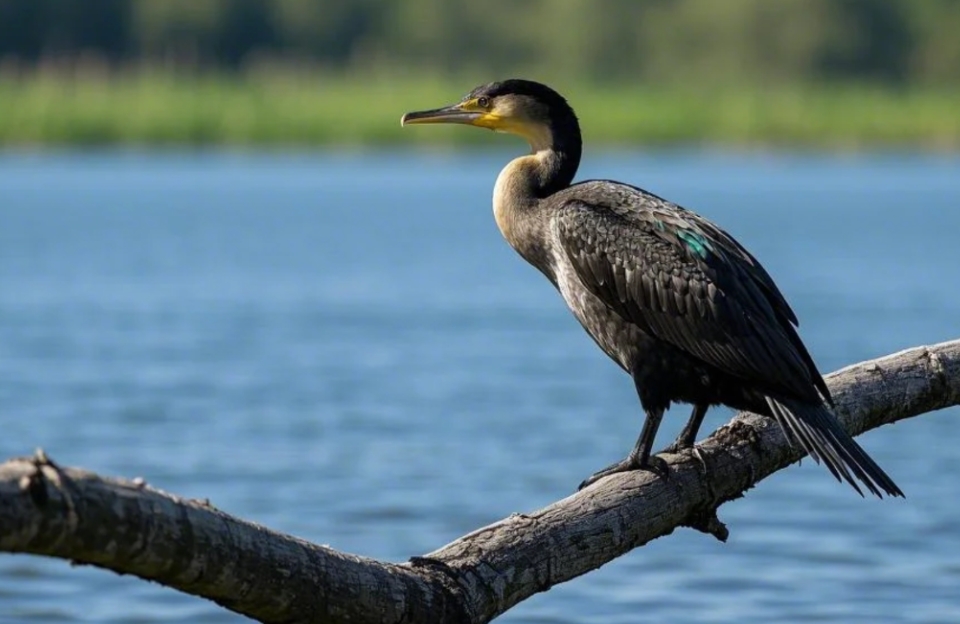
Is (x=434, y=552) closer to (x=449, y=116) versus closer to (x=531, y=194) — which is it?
(x=531, y=194)

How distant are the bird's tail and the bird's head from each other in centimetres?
139

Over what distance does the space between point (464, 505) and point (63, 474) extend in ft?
22.9

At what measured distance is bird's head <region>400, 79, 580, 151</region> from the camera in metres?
6.16

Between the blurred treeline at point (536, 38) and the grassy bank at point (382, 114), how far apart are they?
252 inches

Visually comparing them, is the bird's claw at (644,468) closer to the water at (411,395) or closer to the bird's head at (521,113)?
the bird's head at (521,113)

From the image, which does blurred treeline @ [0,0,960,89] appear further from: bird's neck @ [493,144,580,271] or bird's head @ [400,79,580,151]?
bird's neck @ [493,144,580,271]

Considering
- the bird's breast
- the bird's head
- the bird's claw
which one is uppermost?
the bird's head

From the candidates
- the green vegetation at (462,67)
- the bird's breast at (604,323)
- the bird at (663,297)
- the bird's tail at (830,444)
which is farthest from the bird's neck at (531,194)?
the green vegetation at (462,67)

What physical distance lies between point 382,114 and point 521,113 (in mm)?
43038

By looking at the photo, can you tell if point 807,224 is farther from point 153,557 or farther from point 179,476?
point 153,557

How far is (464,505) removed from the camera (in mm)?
10289

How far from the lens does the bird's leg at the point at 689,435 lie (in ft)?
17.5

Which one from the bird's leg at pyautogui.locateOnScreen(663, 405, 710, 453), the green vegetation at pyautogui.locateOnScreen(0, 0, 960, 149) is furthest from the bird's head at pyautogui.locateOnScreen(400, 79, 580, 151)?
the green vegetation at pyautogui.locateOnScreen(0, 0, 960, 149)

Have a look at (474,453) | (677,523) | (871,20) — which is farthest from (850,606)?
(871,20)
